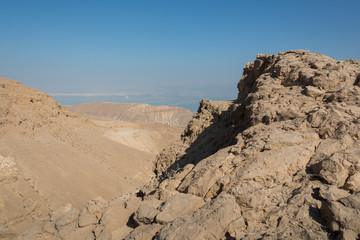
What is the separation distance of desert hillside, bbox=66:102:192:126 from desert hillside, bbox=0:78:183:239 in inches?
1963

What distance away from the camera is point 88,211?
5.73m

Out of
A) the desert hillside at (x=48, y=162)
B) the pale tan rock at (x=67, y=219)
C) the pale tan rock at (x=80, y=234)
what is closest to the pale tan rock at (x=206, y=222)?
the pale tan rock at (x=80, y=234)

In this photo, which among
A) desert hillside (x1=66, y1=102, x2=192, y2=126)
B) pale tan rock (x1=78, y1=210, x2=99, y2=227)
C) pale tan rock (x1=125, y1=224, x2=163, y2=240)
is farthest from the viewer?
desert hillside (x1=66, y1=102, x2=192, y2=126)

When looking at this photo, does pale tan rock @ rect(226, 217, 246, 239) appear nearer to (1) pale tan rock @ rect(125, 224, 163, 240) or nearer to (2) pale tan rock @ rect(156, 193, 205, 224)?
(2) pale tan rock @ rect(156, 193, 205, 224)

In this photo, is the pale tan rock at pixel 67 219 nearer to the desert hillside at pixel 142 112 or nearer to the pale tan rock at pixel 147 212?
the pale tan rock at pixel 147 212

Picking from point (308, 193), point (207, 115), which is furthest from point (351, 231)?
point (207, 115)

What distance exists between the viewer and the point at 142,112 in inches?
2982

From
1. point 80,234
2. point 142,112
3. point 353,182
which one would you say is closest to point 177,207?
point 80,234

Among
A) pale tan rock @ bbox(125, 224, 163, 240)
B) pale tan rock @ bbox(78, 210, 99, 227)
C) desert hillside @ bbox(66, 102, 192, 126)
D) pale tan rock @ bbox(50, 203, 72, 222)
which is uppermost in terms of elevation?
pale tan rock @ bbox(125, 224, 163, 240)

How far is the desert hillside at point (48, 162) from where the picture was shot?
10367mm

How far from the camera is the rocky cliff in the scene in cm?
358

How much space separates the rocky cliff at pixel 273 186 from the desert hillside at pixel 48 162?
5.51 m

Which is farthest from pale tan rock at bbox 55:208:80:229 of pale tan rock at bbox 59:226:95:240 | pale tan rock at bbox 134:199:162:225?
pale tan rock at bbox 134:199:162:225

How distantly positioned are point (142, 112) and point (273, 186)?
2865 inches
